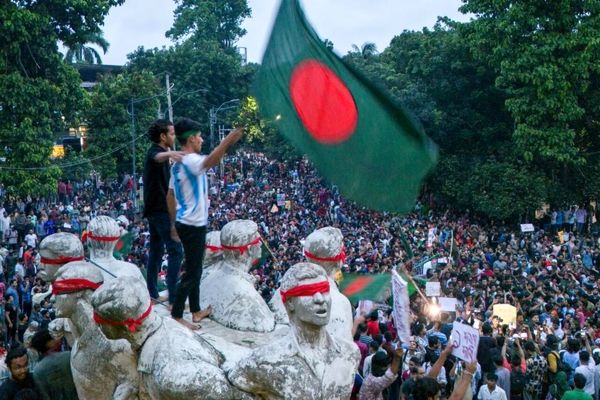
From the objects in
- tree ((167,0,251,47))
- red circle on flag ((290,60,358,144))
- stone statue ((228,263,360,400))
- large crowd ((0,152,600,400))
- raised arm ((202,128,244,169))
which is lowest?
large crowd ((0,152,600,400))

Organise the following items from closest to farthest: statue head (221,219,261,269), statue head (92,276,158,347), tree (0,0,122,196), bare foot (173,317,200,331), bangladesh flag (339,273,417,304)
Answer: statue head (92,276,158,347)
bare foot (173,317,200,331)
statue head (221,219,261,269)
bangladesh flag (339,273,417,304)
tree (0,0,122,196)

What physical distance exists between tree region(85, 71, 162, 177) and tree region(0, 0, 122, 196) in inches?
371

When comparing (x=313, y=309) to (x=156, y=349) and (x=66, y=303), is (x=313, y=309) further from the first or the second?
(x=66, y=303)

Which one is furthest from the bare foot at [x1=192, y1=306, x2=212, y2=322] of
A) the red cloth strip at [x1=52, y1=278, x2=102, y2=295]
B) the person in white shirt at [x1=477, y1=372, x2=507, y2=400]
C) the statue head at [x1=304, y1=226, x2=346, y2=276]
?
the person in white shirt at [x1=477, y1=372, x2=507, y2=400]

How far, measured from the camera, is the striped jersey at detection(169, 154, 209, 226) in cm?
689

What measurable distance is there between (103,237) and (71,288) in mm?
1727

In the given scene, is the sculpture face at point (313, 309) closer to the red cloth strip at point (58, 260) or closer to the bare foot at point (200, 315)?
the bare foot at point (200, 315)

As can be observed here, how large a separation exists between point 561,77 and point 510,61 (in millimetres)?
1990

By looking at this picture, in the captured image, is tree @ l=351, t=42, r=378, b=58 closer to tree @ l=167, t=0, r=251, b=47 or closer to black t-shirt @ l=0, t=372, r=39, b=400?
tree @ l=167, t=0, r=251, b=47

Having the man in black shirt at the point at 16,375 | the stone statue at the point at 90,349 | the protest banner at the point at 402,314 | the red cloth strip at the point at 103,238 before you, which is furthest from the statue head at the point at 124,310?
the protest banner at the point at 402,314

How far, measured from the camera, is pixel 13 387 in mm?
6887

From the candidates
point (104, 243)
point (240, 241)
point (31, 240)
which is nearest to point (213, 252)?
point (240, 241)

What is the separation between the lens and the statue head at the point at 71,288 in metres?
6.76

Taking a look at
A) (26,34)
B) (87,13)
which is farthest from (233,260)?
(87,13)
